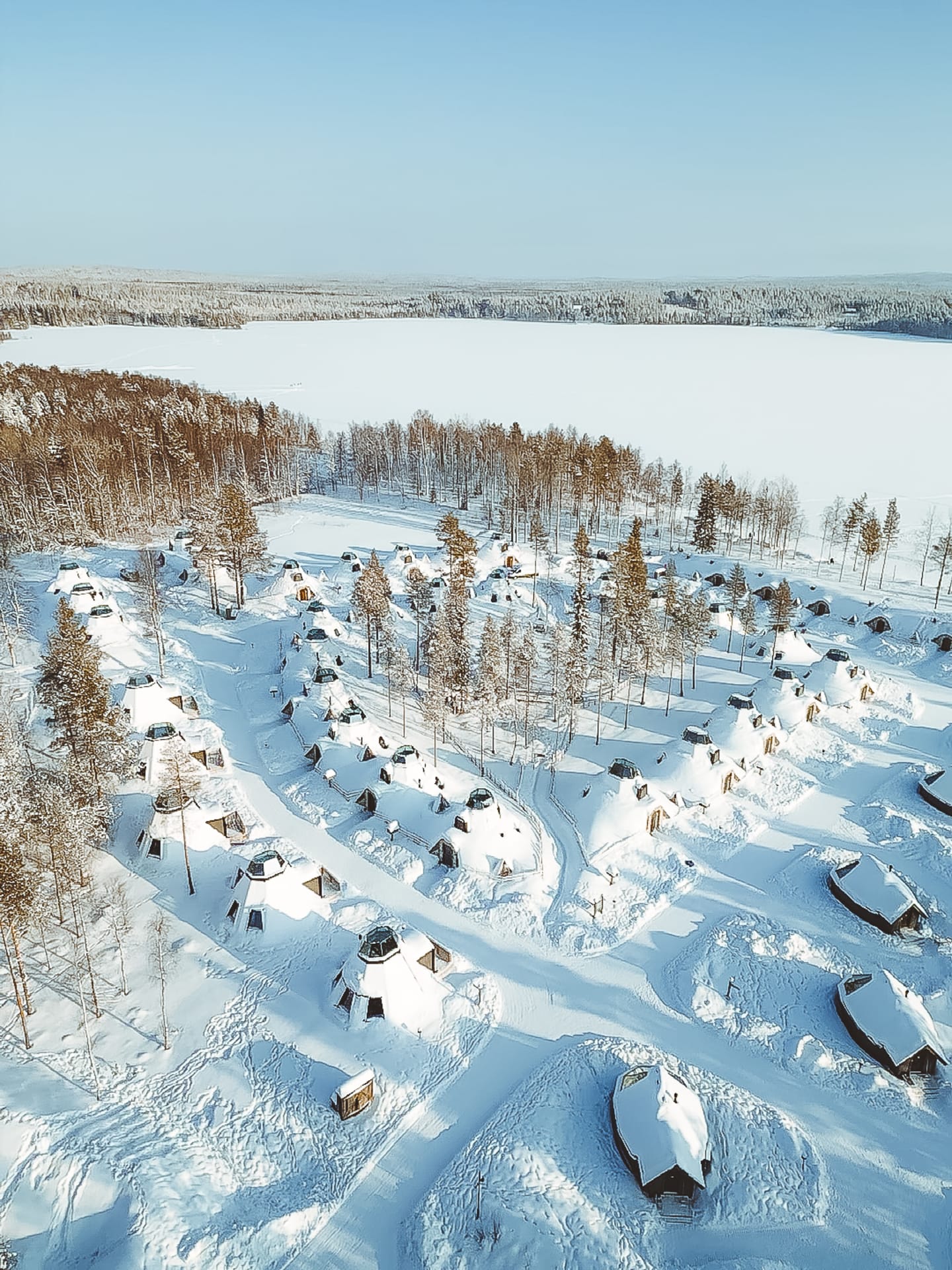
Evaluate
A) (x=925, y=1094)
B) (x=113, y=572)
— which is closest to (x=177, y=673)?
(x=113, y=572)

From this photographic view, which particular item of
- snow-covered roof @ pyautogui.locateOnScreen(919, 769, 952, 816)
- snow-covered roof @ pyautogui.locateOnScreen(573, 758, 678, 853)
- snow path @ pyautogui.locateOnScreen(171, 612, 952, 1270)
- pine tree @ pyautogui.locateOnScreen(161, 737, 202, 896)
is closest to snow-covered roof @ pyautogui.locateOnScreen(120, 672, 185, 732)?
pine tree @ pyautogui.locateOnScreen(161, 737, 202, 896)

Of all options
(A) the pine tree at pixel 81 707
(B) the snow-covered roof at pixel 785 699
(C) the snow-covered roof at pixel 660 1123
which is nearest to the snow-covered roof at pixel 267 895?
(A) the pine tree at pixel 81 707

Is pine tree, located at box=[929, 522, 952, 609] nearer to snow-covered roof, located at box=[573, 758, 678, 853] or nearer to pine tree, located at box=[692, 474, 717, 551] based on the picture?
pine tree, located at box=[692, 474, 717, 551]

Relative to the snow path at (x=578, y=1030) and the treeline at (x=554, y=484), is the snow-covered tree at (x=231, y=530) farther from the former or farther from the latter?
the treeline at (x=554, y=484)

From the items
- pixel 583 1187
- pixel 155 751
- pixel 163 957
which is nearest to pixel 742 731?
pixel 583 1187

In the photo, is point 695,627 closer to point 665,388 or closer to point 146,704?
point 146,704

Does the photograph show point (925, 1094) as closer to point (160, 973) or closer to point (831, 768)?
point (831, 768)

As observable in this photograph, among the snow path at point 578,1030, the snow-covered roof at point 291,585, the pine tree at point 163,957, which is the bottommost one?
the snow path at point 578,1030
